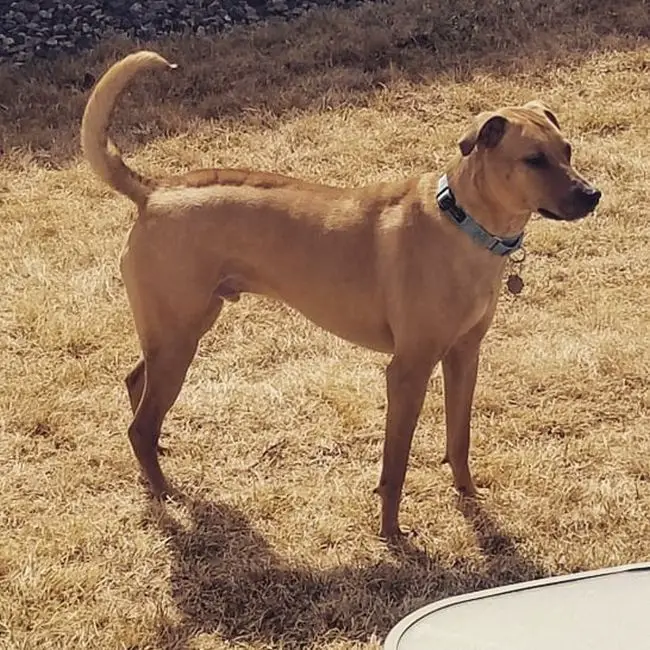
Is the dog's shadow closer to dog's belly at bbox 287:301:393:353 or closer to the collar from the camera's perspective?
dog's belly at bbox 287:301:393:353

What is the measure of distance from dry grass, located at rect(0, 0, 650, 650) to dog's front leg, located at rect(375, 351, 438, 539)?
0.38 ft

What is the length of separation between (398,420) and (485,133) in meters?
0.84

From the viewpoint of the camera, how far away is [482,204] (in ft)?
10.4

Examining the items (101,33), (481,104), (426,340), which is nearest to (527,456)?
(426,340)

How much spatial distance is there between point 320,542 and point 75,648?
31.0 inches

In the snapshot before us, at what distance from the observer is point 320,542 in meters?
3.39

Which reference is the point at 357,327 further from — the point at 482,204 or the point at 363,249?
the point at 482,204

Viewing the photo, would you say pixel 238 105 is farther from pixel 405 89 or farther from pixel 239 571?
pixel 239 571

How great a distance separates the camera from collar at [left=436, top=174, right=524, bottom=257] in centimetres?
317

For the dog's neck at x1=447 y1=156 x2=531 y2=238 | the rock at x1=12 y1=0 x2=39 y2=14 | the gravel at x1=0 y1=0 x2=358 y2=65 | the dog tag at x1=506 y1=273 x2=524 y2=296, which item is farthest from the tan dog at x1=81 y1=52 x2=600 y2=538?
the rock at x1=12 y1=0 x2=39 y2=14

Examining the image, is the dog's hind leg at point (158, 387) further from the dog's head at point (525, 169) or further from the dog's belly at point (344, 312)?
the dog's head at point (525, 169)

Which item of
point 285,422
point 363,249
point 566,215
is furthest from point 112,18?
point 566,215

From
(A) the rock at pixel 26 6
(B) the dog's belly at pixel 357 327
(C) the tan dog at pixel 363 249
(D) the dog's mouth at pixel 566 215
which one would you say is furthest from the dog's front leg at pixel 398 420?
(A) the rock at pixel 26 6

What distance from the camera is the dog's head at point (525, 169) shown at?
122 inches
